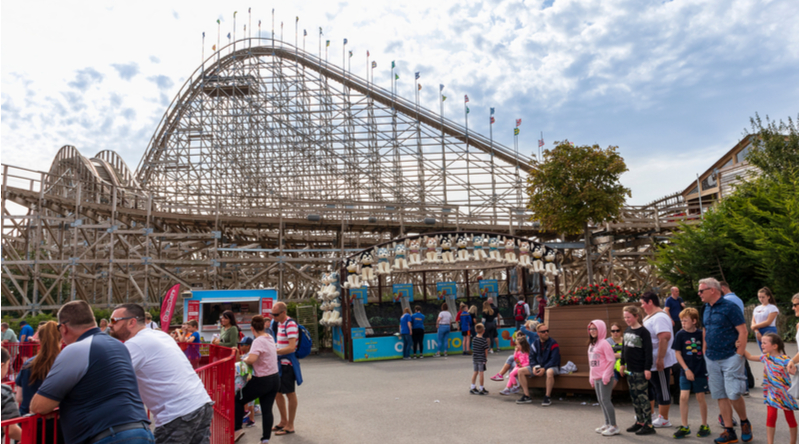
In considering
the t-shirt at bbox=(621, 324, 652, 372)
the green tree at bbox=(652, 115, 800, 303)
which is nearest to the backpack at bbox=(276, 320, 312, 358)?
the t-shirt at bbox=(621, 324, 652, 372)

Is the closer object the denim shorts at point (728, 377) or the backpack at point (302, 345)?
the denim shorts at point (728, 377)

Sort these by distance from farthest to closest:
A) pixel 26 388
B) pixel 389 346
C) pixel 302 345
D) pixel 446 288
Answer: pixel 446 288 → pixel 389 346 → pixel 302 345 → pixel 26 388

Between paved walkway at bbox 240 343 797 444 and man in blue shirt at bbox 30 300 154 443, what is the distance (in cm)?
347

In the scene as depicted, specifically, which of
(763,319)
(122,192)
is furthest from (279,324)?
(122,192)

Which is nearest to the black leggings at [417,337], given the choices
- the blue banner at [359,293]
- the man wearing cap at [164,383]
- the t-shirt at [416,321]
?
the t-shirt at [416,321]

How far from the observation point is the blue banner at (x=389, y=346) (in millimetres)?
13203

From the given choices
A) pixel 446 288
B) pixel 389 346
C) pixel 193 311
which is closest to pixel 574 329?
pixel 389 346

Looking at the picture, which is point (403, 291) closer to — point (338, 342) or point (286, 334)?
point (338, 342)

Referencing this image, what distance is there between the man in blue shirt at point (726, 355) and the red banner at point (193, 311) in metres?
11.7

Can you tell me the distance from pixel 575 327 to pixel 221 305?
9.47m

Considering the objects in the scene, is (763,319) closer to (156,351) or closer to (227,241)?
(156,351)

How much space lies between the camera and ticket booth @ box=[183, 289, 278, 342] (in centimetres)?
1365

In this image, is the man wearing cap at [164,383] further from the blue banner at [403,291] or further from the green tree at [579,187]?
the green tree at [579,187]

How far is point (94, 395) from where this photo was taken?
8.87ft
